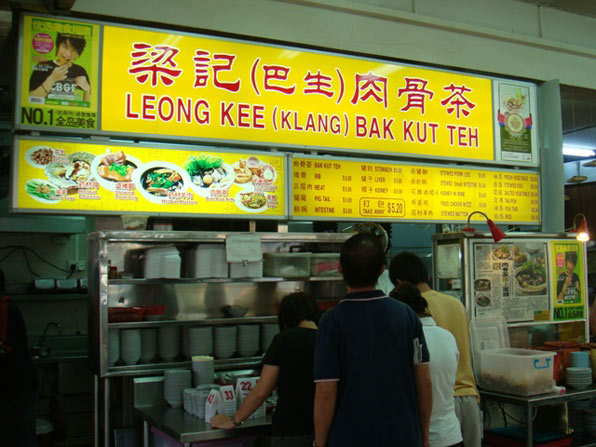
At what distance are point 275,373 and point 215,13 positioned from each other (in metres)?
2.66

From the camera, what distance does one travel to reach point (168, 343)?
4.49 meters

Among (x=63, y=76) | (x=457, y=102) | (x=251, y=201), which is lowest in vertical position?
(x=251, y=201)

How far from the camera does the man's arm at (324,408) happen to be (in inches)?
99.0

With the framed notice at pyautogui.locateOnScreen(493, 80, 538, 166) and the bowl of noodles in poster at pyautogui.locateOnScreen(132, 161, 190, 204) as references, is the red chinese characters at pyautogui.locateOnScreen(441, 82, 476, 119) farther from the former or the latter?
the bowl of noodles in poster at pyautogui.locateOnScreen(132, 161, 190, 204)

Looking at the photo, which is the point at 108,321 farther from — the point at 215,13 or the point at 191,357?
the point at 215,13

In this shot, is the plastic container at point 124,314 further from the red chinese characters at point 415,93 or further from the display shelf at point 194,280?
the red chinese characters at point 415,93

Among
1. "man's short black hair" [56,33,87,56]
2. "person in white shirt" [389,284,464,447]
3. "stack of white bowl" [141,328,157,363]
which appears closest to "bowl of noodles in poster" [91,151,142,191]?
"man's short black hair" [56,33,87,56]

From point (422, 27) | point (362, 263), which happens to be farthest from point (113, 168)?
point (422, 27)

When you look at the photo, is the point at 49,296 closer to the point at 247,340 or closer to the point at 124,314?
the point at 124,314

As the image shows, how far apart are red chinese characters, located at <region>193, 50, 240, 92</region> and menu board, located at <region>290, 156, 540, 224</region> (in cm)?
69

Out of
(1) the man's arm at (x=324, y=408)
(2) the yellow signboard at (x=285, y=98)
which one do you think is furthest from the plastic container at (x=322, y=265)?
(1) the man's arm at (x=324, y=408)

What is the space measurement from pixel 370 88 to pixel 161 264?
2.09 metres

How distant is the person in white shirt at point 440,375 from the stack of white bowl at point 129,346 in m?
1.97

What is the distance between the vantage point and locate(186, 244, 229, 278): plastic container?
4523 millimetres
